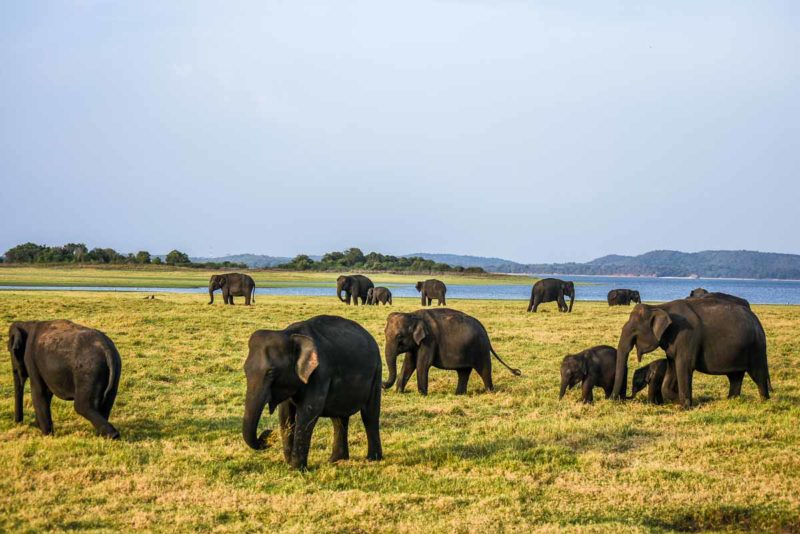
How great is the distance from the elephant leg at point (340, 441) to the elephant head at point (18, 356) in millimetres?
5185

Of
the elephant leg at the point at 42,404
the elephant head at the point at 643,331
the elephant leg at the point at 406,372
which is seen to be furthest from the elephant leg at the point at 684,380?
the elephant leg at the point at 42,404

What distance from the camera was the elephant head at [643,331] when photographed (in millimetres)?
14474

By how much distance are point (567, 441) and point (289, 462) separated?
427 centimetres

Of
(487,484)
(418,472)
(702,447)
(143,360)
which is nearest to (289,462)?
(418,472)

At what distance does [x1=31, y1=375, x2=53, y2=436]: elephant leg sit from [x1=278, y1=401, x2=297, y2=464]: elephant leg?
4059mm

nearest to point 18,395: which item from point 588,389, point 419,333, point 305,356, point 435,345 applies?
point 305,356

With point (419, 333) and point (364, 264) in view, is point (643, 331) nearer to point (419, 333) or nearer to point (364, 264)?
point (419, 333)

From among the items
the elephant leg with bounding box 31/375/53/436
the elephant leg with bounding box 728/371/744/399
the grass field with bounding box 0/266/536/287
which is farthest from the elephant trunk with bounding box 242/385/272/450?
the grass field with bounding box 0/266/536/287

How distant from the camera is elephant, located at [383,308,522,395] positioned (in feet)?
53.8

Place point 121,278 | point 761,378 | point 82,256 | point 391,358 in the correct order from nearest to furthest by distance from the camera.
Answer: point 761,378, point 391,358, point 121,278, point 82,256

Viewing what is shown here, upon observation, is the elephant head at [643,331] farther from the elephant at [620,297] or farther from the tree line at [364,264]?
the tree line at [364,264]

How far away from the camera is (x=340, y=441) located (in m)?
10.7

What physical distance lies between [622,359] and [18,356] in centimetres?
1040

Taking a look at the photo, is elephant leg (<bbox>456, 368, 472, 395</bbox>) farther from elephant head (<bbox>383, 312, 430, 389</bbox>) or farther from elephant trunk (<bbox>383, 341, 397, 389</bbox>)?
elephant trunk (<bbox>383, 341, 397, 389</bbox>)
